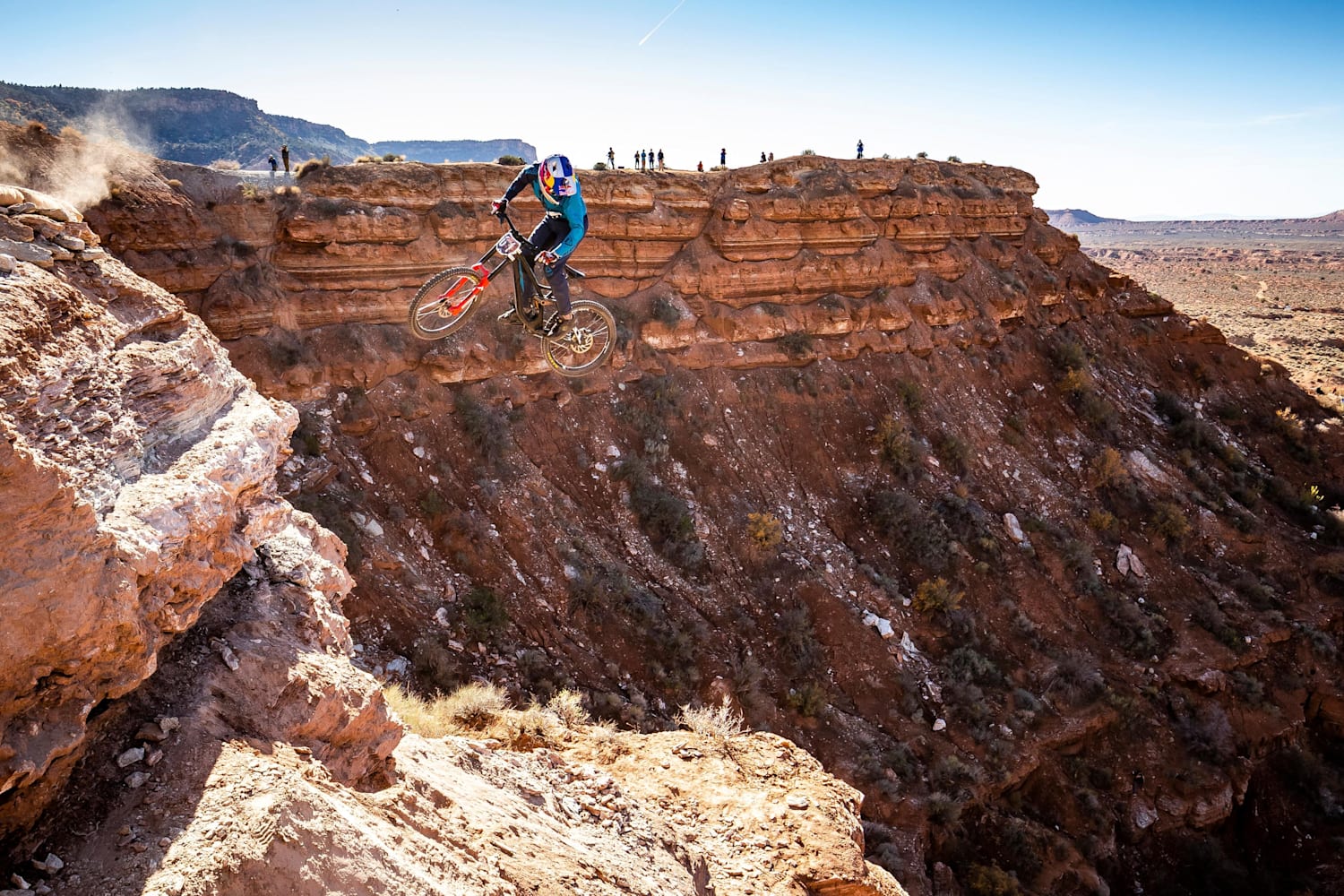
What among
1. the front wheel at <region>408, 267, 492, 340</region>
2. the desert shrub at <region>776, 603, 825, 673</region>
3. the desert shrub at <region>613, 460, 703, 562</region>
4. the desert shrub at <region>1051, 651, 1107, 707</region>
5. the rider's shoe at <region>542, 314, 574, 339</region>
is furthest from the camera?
the desert shrub at <region>1051, 651, 1107, 707</region>

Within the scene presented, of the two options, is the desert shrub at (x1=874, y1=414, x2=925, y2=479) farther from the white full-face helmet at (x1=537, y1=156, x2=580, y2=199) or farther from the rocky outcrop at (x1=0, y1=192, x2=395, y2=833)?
the rocky outcrop at (x1=0, y1=192, x2=395, y2=833)

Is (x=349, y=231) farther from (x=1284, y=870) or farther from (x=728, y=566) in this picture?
(x=1284, y=870)

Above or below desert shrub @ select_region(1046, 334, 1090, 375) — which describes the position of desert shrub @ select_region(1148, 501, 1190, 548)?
below

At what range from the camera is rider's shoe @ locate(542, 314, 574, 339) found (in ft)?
31.6

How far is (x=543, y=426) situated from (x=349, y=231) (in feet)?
18.4

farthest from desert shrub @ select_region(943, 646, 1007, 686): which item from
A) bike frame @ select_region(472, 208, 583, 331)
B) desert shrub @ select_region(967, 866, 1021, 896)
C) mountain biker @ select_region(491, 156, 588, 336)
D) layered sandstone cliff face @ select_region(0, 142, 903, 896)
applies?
bike frame @ select_region(472, 208, 583, 331)

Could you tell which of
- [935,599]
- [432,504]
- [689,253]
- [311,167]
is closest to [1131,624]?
[935,599]

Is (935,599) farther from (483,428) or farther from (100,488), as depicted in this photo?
(100,488)

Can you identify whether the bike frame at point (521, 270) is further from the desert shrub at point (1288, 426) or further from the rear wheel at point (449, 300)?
the desert shrub at point (1288, 426)

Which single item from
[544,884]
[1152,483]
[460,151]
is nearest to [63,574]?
[544,884]

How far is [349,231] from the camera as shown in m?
15.1

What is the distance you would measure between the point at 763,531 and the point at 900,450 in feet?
17.4

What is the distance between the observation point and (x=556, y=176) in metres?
8.12

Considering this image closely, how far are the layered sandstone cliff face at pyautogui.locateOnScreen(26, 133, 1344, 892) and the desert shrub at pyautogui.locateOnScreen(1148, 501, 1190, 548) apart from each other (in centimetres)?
35
